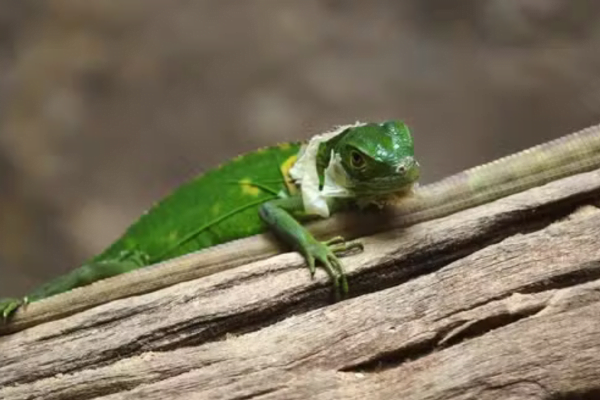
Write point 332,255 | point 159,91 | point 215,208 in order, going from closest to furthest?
1. point 332,255
2. point 215,208
3. point 159,91

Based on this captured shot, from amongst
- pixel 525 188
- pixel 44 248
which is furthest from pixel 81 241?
pixel 525 188

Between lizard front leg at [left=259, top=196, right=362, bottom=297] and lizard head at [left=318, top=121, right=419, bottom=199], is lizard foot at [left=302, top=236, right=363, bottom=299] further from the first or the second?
lizard head at [left=318, top=121, right=419, bottom=199]

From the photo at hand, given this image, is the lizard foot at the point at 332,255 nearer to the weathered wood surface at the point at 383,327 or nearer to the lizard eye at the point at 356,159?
the weathered wood surface at the point at 383,327

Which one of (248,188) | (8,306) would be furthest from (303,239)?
A: (8,306)

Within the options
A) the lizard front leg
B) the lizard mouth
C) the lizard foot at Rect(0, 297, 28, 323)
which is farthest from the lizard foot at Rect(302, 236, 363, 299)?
the lizard foot at Rect(0, 297, 28, 323)

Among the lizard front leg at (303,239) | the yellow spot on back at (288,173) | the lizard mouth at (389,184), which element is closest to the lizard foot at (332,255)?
the lizard front leg at (303,239)

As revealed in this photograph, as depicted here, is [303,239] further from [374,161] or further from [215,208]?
[215,208]

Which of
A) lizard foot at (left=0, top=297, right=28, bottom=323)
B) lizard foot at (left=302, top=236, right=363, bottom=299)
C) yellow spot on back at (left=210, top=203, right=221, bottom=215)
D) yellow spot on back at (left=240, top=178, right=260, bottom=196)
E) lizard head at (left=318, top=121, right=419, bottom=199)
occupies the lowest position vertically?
lizard foot at (left=302, top=236, right=363, bottom=299)
